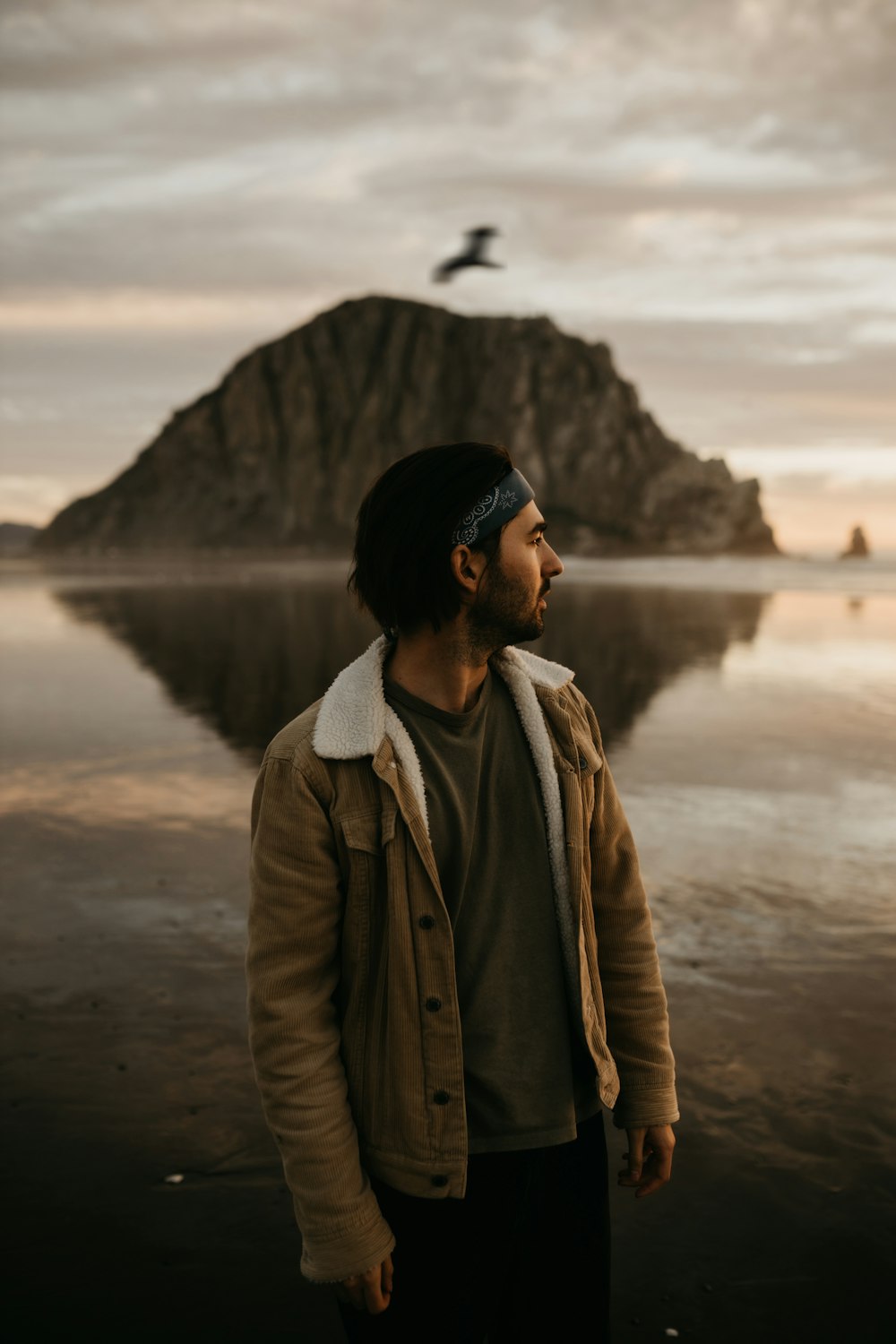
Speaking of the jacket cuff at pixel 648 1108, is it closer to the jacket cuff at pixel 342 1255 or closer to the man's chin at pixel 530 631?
the jacket cuff at pixel 342 1255

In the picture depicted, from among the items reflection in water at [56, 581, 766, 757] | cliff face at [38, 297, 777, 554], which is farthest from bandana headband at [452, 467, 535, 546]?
cliff face at [38, 297, 777, 554]

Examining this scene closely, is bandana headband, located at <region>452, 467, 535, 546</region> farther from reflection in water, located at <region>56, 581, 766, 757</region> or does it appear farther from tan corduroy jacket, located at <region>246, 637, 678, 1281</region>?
reflection in water, located at <region>56, 581, 766, 757</region>

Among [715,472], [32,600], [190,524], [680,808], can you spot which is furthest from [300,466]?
[680,808]

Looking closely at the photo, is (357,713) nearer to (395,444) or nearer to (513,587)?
(513,587)

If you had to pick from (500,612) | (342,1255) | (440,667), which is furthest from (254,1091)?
(500,612)

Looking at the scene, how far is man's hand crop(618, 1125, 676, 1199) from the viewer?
7.22 ft

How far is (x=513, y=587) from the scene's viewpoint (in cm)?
204

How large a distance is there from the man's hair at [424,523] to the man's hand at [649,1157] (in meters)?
1.13

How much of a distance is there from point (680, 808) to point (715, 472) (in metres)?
169

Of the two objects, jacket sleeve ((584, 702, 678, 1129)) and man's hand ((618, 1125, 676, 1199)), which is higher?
jacket sleeve ((584, 702, 678, 1129))

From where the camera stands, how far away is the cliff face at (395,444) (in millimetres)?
166125

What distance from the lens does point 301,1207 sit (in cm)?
188

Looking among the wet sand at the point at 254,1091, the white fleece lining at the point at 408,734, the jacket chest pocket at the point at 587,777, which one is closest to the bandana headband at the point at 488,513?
the white fleece lining at the point at 408,734

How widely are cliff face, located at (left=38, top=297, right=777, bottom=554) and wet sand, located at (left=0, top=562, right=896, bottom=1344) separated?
15246cm
